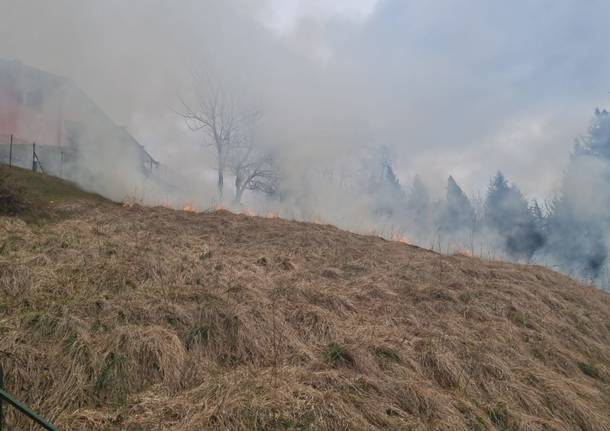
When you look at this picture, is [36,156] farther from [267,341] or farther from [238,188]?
[267,341]

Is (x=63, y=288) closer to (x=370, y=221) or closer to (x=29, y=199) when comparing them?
(x=29, y=199)

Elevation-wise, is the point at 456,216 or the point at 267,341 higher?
the point at 456,216

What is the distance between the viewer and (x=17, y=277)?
3.97 metres

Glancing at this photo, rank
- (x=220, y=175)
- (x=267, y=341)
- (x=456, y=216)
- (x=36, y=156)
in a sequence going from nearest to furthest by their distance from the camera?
(x=267, y=341), (x=36, y=156), (x=220, y=175), (x=456, y=216)

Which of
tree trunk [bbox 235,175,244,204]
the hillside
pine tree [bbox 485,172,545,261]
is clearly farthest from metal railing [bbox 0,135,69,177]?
pine tree [bbox 485,172,545,261]

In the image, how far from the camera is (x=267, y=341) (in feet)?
12.4

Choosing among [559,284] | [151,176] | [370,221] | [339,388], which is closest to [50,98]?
[151,176]

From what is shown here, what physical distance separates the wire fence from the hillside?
213 inches

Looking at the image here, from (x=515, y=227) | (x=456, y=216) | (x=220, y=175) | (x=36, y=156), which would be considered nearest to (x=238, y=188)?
(x=220, y=175)

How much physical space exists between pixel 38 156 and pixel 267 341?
39.6 ft

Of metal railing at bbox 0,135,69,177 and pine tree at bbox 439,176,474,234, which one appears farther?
pine tree at bbox 439,176,474,234

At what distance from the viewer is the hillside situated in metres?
2.83

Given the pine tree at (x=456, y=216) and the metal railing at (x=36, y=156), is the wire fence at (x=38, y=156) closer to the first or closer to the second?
the metal railing at (x=36, y=156)

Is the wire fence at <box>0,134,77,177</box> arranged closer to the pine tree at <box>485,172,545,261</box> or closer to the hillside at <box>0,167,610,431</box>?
the hillside at <box>0,167,610,431</box>
